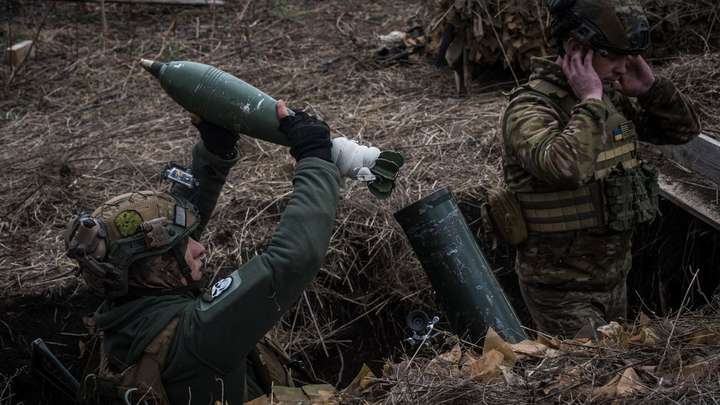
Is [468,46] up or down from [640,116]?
down

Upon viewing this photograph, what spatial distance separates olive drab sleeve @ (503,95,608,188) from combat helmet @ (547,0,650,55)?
268mm

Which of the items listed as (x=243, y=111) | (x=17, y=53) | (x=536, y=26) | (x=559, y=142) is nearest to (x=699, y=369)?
(x=559, y=142)

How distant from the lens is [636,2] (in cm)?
363

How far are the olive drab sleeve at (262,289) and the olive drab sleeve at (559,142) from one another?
3.51 feet

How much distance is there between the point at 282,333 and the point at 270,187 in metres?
1.02

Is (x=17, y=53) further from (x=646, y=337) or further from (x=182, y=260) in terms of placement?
(x=646, y=337)

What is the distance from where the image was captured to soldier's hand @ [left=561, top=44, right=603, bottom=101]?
3.53 metres

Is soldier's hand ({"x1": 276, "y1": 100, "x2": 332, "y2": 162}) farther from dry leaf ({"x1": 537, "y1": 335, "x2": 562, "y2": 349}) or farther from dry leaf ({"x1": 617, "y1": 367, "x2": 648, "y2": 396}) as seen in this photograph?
dry leaf ({"x1": 617, "y1": 367, "x2": 648, "y2": 396})

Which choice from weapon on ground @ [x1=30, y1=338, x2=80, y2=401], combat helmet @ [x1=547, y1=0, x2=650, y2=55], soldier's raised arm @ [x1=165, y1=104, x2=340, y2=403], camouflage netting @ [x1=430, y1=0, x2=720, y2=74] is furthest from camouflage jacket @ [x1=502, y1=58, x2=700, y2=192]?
camouflage netting @ [x1=430, y1=0, x2=720, y2=74]

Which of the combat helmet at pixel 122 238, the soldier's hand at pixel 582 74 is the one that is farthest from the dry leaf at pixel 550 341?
the combat helmet at pixel 122 238

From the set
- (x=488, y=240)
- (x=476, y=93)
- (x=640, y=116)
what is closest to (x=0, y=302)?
(x=488, y=240)

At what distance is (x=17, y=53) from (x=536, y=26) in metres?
4.89

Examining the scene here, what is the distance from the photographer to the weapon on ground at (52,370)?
3.56 meters

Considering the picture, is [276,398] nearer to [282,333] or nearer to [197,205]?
[197,205]
